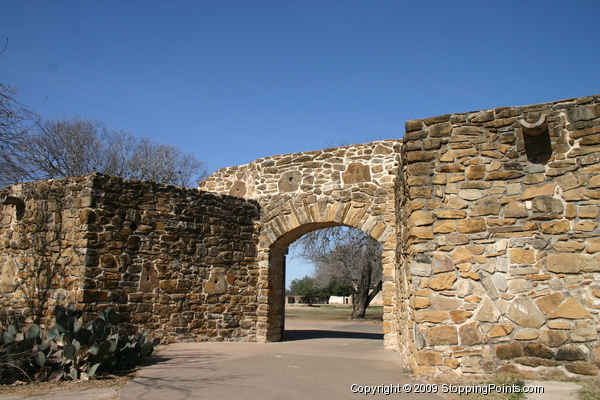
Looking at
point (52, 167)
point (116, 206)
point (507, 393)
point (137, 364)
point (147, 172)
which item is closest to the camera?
point (507, 393)

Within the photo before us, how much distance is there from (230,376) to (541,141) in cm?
479

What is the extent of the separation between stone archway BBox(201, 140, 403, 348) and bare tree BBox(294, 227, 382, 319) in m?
8.91

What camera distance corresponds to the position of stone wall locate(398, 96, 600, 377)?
566 cm

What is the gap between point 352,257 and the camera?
21.7 metres

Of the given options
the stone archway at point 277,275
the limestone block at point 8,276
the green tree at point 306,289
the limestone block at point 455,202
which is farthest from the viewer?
the green tree at point 306,289

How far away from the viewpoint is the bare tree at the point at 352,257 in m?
20.4

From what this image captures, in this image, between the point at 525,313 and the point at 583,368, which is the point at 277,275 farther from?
the point at 583,368

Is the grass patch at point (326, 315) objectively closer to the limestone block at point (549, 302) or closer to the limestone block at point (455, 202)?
the limestone block at point (455, 202)

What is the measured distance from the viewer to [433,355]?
19.3 feet

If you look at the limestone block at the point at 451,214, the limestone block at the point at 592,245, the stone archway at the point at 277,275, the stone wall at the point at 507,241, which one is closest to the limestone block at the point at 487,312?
the stone wall at the point at 507,241

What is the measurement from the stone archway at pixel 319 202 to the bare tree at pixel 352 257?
29.2 feet

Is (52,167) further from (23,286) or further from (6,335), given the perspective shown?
(6,335)

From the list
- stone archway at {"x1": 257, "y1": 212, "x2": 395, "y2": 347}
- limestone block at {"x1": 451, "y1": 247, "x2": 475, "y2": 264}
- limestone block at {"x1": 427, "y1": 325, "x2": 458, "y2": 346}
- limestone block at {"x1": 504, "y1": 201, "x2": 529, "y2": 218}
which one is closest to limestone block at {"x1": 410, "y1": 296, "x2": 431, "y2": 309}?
limestone block at {"x1": 427, "y1": 325, "x2": 458, "y2": 346}

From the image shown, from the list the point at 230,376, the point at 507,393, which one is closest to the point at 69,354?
the point at 230,376
